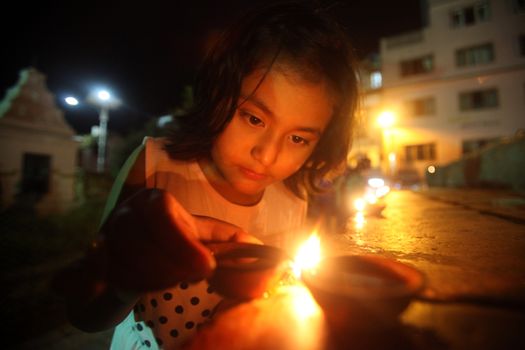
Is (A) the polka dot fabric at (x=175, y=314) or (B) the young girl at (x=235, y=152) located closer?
(B) the young girl at (x=235, y=152)

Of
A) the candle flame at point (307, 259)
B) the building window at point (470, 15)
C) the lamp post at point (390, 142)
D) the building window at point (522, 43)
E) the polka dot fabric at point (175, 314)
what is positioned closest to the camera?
the candle flame at point (307, 259)

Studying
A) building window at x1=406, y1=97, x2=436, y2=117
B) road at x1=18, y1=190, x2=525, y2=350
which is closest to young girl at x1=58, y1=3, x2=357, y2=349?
road at x1=18, y1=190, x2=525, y2=350

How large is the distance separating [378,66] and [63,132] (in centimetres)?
2353

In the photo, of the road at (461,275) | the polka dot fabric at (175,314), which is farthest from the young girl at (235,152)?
the road at (461,275)

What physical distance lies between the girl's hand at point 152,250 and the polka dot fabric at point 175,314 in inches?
19.5

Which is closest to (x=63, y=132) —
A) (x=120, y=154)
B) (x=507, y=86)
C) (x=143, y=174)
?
(x=120, y=154)

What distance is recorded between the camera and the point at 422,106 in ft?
67.2

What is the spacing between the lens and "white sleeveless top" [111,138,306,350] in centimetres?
122

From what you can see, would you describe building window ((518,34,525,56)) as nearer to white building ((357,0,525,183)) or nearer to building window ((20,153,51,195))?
white building ((357,0,525,183))

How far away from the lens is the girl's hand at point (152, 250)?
73cm

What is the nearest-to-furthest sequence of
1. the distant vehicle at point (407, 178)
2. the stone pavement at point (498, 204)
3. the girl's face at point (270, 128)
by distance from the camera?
the girl's face at point (270, 128), the stone pavement at point (498, 204), the distant vehicle at point (407, 178)

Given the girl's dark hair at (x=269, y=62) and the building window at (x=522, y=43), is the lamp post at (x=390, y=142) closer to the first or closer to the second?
the building window at (x=522, y=43)

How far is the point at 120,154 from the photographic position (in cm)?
1880

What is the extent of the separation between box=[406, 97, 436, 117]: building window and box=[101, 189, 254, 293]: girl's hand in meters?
23.6
